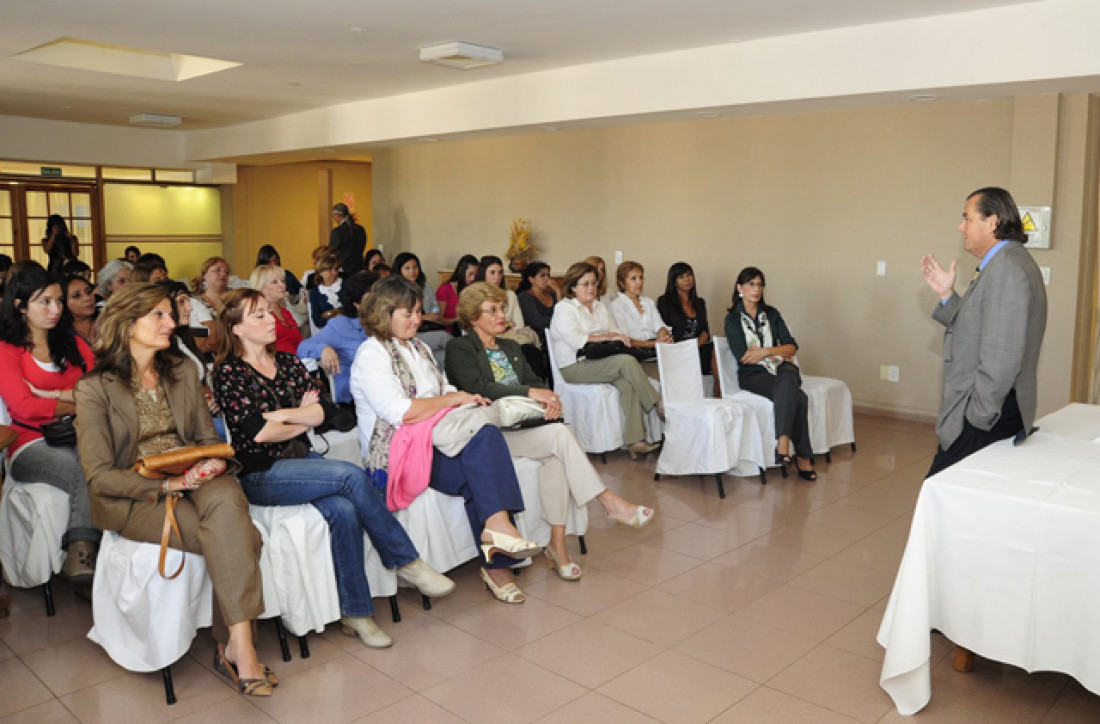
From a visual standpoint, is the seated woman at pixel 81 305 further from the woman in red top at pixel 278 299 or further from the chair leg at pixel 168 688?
the chair leg at pixel 168 688

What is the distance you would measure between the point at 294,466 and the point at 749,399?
10.6 ft

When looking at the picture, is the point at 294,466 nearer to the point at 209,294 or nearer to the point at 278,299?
the point at 278,299

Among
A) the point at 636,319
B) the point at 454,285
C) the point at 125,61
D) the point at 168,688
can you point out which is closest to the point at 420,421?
the point at 168,688

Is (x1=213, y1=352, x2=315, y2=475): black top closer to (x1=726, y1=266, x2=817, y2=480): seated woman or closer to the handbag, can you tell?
the handbag

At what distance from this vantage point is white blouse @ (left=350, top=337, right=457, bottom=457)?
12.5 feet

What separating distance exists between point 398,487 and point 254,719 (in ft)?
3.57

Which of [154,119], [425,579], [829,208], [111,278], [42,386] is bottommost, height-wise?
[425,579]

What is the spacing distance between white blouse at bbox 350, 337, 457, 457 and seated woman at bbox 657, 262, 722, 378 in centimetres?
327

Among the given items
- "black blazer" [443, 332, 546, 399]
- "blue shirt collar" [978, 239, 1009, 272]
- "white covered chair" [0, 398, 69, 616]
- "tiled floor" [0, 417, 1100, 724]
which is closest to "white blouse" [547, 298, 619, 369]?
"black blazer" [443, 332, 546, 399]

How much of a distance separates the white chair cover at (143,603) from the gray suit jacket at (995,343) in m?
2.78

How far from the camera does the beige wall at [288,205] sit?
14.6m

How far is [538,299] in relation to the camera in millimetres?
7395

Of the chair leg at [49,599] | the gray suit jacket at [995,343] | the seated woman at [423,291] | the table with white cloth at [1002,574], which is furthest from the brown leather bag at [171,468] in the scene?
the seated woman at [423,291]

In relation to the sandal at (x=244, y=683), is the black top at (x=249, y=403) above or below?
above
